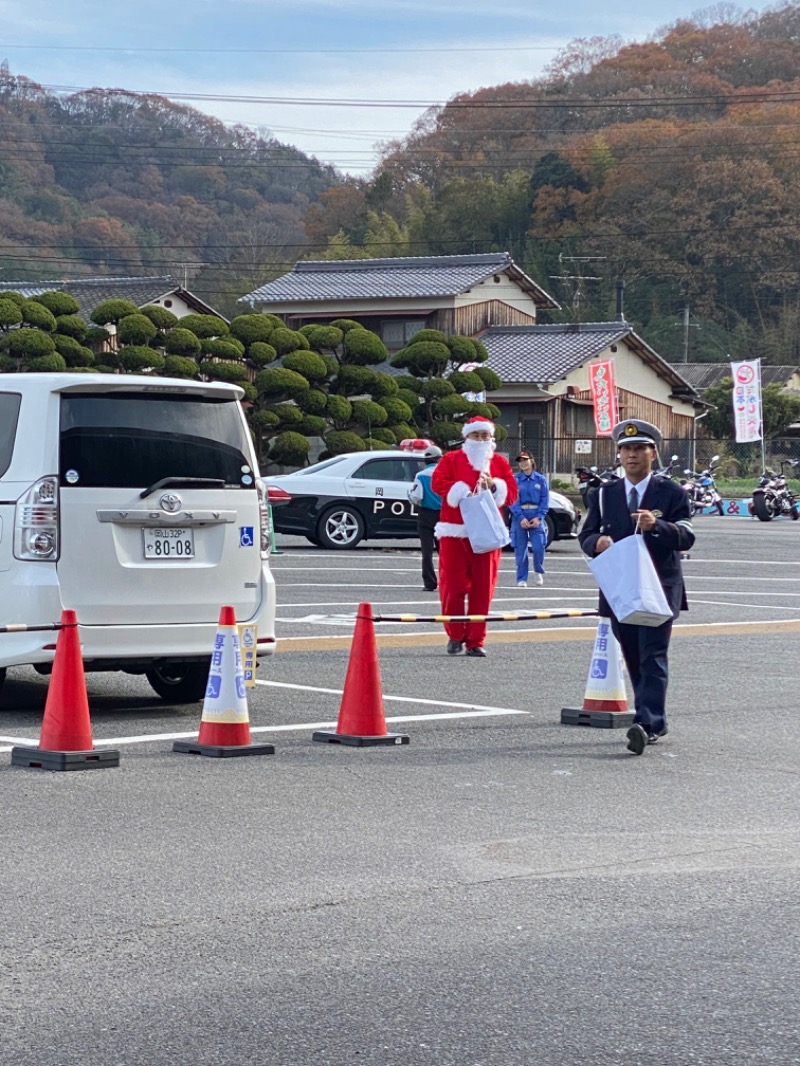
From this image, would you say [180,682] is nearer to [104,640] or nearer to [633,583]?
[104,640]

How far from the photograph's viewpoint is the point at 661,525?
9180 millimetres

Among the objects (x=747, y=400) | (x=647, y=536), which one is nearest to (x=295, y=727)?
(x=647, y=536)

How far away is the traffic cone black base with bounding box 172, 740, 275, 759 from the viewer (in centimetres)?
877

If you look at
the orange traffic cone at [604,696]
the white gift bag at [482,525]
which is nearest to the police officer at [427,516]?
the white gift bag at [482,525]

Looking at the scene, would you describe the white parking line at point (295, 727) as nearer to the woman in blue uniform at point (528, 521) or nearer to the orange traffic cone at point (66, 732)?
the orange traffic cone at point (66, 732)

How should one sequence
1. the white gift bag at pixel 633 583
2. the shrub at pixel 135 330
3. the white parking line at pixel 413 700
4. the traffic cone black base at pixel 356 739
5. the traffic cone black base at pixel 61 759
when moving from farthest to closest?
the shrub at pixel 135 330
the white parking line at pixel 413 700
the traffic cone black base at pixel 356 739
the white gift bag at pixel 633 583
the traffic cone black base at pixel 61 759

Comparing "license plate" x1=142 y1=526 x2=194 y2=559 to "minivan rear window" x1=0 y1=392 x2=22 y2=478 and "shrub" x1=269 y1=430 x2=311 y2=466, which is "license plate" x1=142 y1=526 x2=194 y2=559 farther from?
→ "shrub" x1=269 y1=430 x2=311 y2=466

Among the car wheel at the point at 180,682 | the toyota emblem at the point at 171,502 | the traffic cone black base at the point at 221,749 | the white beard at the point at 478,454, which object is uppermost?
the white beard at the point at 478,454

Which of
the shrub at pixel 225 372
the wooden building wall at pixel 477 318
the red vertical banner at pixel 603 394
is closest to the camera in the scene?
the shrub at pixel 225 372

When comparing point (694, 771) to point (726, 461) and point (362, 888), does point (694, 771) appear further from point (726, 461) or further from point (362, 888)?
point (726, 461)

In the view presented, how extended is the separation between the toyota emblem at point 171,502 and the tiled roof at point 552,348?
162 ft

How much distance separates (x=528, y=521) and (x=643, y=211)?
64.5 metres

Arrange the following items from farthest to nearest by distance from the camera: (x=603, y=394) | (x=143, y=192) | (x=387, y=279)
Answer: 1. (x=143, y=192)
2. (x=387, y=279)
3. (x=603, y=394)

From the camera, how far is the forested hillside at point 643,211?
8050 centimetres
